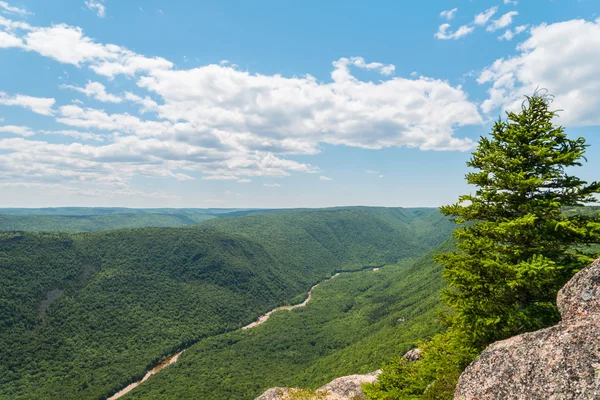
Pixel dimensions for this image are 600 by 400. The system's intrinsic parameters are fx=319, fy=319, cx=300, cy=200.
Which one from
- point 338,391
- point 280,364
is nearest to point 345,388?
point 338,391

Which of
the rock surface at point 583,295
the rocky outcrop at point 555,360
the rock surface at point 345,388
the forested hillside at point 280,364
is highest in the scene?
the rock surface at point 583,295

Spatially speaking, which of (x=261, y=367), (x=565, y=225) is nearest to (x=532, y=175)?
(x=565, y=225)

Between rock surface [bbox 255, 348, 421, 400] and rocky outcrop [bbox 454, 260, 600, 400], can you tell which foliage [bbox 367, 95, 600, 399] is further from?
rock surface [bbox 255, 348, 421, 400]

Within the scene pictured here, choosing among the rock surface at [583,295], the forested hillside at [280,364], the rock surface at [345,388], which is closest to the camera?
the rock surface at [583,295]

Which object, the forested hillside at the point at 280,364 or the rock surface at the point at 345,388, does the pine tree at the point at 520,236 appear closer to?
the rock surface at the point at 345,388

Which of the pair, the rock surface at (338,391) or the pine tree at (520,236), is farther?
the rock surface at (338,391)

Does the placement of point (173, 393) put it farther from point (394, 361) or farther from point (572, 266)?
point (572, 266)

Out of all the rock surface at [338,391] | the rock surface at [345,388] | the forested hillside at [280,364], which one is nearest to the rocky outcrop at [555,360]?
the rock surface at [338,391]

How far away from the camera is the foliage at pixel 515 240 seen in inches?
734

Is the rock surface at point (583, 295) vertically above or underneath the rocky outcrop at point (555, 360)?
above

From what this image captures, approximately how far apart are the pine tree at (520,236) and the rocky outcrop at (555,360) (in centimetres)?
178

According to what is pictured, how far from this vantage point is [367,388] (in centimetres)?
2622

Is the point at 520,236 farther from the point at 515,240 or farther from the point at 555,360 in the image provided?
the point at 555,360

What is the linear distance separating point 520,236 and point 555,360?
7.82 m
